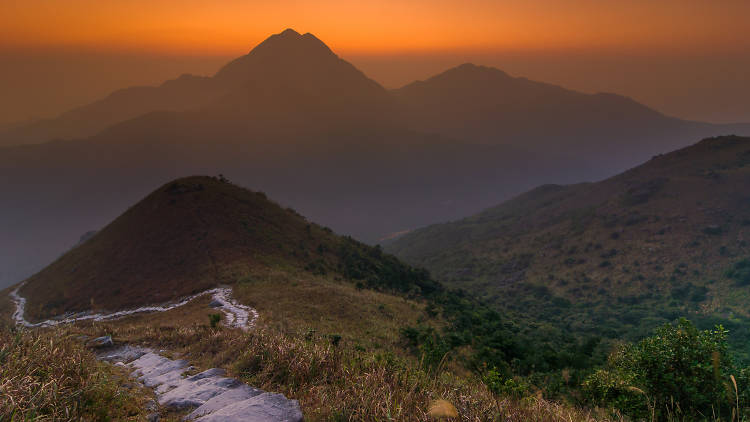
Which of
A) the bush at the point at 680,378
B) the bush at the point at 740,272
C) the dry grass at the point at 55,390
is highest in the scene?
the dry grass at the point at 55,390

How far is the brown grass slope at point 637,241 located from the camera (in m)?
43.2

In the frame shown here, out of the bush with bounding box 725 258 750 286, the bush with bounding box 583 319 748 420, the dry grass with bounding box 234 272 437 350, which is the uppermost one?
the bush with bounding box 583 319 748 420

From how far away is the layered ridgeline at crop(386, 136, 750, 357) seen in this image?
37000 millimetres

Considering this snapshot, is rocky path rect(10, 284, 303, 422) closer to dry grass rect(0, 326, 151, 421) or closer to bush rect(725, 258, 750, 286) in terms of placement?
dry grass rect(0, 326, 151, 421)

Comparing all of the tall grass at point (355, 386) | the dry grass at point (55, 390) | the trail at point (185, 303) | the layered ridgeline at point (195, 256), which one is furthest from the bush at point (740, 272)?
the dry grass at point (55, 390)

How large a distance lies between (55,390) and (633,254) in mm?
62212

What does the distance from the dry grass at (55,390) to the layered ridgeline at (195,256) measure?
862 inches

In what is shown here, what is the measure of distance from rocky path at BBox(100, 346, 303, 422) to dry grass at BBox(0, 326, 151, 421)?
1.89ft

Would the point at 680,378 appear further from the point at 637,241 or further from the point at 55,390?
the point at 637,241

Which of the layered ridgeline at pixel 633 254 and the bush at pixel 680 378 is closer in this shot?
the bush at pixel 680 378

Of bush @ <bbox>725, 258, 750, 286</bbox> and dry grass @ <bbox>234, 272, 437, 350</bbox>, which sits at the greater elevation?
dry grass @ <bbox>234, 272, 437, 350</bbox>

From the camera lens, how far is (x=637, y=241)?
52.0 metres

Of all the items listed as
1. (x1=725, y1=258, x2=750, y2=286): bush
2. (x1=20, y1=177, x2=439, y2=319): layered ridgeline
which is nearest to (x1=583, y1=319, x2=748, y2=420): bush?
(x1=20, y1=177, x2=439, y2=319): layered ridgeline

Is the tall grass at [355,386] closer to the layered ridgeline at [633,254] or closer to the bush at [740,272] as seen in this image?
the layered ridgeline at [633,254]
